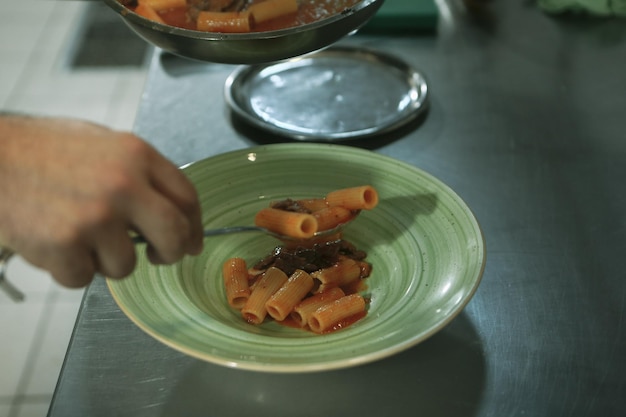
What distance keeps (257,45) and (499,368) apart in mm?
468

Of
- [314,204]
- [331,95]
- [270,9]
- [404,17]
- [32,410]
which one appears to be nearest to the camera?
[314,204]

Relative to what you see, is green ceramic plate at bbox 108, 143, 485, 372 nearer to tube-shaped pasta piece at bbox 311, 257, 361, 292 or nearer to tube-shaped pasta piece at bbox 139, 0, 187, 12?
tube-shaped pasta piece at bbox 311, 257, 361, 292

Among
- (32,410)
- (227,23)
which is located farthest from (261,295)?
(32,410)

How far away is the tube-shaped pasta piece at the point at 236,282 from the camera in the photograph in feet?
2.68

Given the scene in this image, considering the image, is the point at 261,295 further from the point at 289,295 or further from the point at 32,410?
the point at 32,410

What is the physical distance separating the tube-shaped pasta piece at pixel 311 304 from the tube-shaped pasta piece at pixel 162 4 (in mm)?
508

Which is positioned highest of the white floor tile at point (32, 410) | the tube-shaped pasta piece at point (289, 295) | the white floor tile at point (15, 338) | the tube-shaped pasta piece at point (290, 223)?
the tube-shaped pasta piece at point (290, 223)

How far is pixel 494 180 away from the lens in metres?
1.05

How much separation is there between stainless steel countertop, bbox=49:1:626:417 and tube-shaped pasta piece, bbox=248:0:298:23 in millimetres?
202

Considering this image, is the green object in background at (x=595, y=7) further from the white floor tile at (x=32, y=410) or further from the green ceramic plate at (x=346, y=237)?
the white floor tile at (x=32, y=410)

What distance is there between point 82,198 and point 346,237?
1.40 feet

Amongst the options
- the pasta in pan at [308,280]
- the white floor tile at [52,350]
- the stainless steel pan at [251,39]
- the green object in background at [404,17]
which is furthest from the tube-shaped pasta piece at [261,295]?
the white floor tile at [52,350]

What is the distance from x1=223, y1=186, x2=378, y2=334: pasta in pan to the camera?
0.79 metres

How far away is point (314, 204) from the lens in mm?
911
